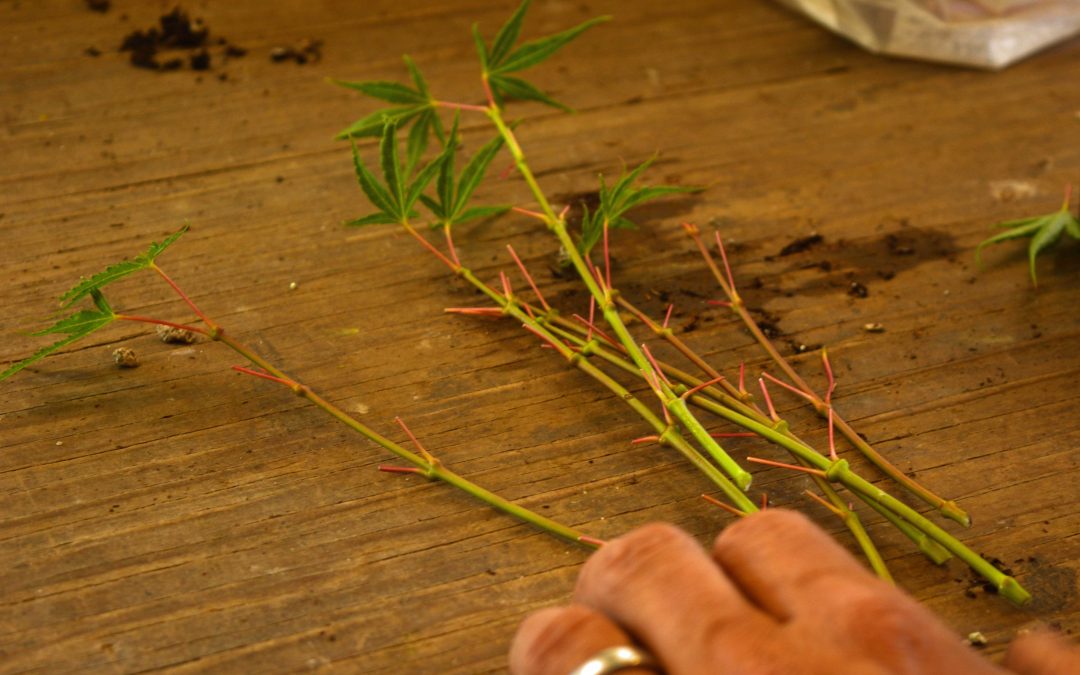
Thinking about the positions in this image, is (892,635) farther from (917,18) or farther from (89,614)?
(917,18)

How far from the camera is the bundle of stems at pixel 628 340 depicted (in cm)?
99

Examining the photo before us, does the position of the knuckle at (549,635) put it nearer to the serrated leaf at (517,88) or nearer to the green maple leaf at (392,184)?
the green maple leaf at (392,184)

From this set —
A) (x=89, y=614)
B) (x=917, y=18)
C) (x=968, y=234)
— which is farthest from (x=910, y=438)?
(x=917, y=18)

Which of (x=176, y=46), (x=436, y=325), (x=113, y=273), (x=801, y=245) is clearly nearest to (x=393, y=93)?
(x=436, y=325)

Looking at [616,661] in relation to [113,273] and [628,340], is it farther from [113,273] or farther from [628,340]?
[113,273]

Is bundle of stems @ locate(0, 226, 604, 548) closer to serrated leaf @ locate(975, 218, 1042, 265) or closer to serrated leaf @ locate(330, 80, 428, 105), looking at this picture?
serrated leaf @ locate(330, 80, 428, 105)

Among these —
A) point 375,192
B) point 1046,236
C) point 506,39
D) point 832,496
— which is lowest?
point 832,496

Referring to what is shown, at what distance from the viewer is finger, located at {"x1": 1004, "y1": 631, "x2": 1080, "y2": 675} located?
2.20 feet

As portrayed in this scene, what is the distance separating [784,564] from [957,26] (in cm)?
136

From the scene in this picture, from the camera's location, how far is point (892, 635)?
642 mm

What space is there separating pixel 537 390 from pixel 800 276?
1.22ft

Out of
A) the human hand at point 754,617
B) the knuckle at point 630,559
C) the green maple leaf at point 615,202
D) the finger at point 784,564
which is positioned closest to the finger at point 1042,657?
the human hand at point 754,617

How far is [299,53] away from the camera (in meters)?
1.78

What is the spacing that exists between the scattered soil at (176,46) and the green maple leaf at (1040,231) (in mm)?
1144
